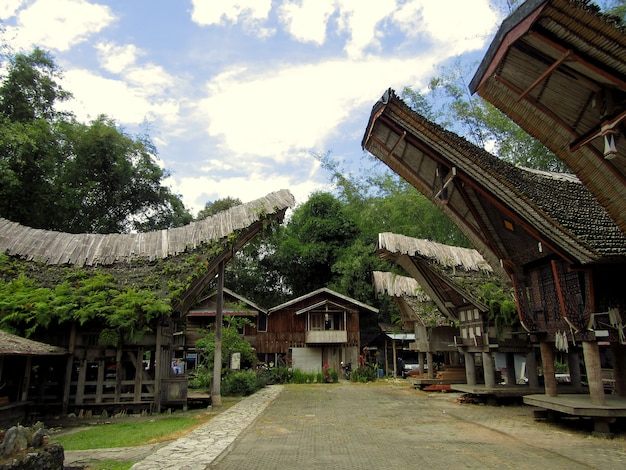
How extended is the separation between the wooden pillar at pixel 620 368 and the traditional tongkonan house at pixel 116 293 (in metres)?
10.4

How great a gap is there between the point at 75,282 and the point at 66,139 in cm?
1580

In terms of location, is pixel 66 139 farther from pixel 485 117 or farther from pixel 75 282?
pixel 485 117

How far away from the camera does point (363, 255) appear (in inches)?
1316

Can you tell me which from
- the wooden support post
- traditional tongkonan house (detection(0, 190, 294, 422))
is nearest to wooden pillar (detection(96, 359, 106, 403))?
traditional tongkonan house (detection(0, 190, 294, 422))

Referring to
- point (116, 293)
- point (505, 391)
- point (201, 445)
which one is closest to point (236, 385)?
point (116, 293)

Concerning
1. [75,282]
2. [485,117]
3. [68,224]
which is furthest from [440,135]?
[68,224]

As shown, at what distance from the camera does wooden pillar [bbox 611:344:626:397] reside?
10.6 metres

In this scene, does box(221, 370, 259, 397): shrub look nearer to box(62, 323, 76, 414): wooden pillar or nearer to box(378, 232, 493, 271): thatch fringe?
box(62, 323, 76, 414): wooden pillar

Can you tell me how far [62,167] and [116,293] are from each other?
55.1 feet

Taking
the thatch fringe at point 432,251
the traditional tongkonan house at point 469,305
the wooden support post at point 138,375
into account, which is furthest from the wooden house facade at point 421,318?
the wooden support post at point 138,375

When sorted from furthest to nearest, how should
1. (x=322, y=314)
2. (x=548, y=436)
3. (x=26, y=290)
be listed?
(x=322, y=314) → (x=26, y=290) → (x=548, y=436)

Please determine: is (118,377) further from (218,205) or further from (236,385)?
(218,205)

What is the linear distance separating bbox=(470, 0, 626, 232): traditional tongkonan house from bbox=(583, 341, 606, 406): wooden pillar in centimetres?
393

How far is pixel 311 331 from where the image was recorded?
97.5 feet
